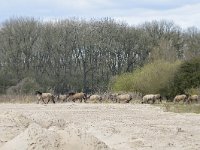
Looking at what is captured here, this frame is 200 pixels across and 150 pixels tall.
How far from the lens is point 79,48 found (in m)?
78.6

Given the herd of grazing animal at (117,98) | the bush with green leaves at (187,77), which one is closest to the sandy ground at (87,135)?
the herd of grazing animal at (117,98)

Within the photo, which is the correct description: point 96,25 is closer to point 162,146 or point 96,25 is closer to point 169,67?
point 169,67

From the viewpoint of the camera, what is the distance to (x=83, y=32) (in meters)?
76.3

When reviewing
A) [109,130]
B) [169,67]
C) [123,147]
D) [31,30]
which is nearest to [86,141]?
[123,147]

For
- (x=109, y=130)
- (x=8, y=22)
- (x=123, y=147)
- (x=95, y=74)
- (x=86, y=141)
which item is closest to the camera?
(x=86, y=141)

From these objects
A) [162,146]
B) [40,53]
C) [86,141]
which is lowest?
[40,53]

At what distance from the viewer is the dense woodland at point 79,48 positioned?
7388cm

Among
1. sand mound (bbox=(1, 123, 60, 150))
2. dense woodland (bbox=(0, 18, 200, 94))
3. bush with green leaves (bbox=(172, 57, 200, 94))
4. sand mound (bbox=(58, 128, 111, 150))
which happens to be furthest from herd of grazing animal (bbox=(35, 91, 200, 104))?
sand mound (bbox=(1, 123, 60, 150))

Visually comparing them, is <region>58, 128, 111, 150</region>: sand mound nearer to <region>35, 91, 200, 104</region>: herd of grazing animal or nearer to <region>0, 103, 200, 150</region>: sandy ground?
<region>0, 103, 200, 150</region>: sandy ground

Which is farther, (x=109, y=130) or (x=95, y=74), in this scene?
(x=95, y=74)

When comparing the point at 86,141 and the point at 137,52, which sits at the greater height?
the point at 86,141

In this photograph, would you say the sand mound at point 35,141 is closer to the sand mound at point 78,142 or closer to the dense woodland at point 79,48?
the sand mound at point 78,142

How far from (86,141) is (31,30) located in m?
62.8

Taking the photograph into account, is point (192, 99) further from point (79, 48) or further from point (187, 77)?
point (79, 48)
